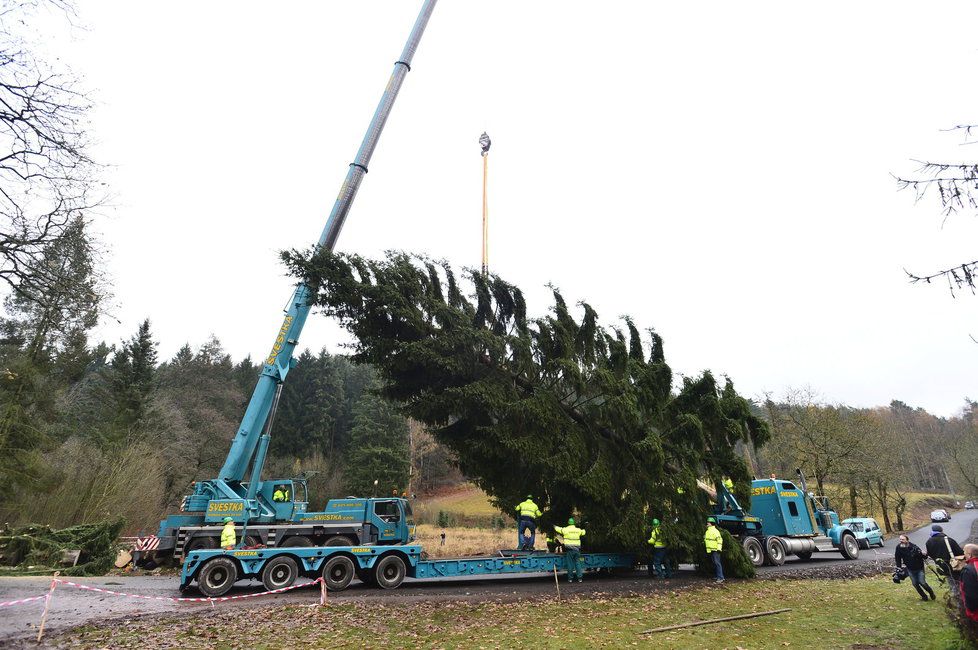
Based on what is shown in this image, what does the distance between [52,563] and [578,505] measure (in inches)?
764

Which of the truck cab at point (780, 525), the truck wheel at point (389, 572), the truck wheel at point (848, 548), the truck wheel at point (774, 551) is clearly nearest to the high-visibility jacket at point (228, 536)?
the truck wheel at point (389, 572)

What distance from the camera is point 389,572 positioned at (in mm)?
13766

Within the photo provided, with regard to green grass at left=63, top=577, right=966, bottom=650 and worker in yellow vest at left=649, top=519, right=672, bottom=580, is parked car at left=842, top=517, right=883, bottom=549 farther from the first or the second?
green grass at left=63, top=577, right=966, bottom=650

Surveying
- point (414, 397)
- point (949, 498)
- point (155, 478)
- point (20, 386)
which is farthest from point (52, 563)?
point (949, 498)

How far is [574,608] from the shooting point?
10867 millimetres

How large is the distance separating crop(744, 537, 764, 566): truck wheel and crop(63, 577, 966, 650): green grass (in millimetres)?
6123

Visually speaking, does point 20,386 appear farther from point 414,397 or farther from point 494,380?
point 494,380

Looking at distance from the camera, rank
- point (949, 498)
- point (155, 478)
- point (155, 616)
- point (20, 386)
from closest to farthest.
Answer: point (155, 616) < point (20, 386) < point (155, 478) < point (949, 498)

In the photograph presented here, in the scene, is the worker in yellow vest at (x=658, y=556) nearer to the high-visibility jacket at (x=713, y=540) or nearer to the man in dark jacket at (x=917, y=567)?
the high-visibility jacket at (x=713, y=540)

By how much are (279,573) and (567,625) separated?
25.5ft

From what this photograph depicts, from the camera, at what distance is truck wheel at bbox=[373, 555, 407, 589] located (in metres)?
13.5

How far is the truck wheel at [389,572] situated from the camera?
13.5 m

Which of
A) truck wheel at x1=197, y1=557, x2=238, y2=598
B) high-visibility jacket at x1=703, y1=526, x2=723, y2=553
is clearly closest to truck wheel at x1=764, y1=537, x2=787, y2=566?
high-visibility jacket at x1=703, y1=526, x2=723, y2=553

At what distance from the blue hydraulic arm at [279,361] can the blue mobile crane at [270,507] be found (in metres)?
0.03
